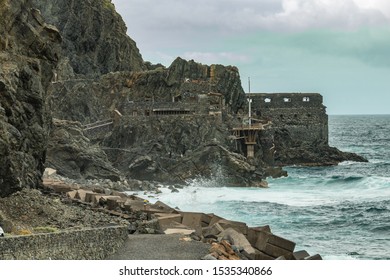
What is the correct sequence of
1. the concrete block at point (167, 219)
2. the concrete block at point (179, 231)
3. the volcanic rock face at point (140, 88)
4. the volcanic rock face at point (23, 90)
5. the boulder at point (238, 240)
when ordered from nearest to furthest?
the boulder at point (238, 240) → the concrete block at point (179, 231) → the volcanic rock face at point (23, 90) → the concrete block at point (167, 219) → the volcanic rock face at point (140, 88)

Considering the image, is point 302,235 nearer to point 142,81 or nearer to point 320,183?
point 320,183

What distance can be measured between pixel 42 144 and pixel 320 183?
2850 cm

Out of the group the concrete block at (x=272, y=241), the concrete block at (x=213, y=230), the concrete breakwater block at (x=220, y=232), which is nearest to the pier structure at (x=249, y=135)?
the concrete breakwater block at (x=220, y=232)

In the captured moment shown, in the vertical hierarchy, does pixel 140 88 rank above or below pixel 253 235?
above

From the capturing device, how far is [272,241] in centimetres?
1867

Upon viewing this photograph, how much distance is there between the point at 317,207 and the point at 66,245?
21873mm

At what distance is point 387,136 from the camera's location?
113m

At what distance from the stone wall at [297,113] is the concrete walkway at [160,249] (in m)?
52.4

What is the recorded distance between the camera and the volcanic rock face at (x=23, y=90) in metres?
20.9

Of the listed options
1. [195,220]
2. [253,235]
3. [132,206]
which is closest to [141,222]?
[195,220]

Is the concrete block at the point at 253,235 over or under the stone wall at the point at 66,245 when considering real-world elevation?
under

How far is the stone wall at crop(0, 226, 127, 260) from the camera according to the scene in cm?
1388

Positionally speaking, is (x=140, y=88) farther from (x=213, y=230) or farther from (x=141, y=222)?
(x=213, y=230)

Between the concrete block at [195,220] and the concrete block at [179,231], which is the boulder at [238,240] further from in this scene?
the concrete block at [195,220]
